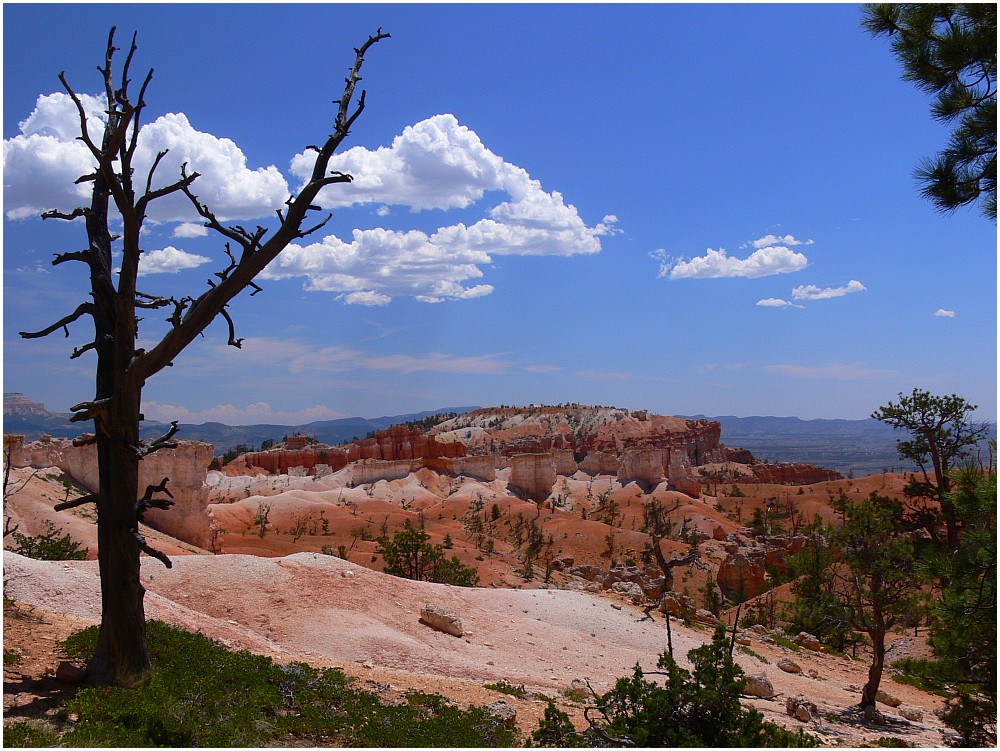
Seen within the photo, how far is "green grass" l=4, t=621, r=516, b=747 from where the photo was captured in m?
5.34

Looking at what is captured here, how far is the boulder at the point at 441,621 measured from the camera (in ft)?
47.1

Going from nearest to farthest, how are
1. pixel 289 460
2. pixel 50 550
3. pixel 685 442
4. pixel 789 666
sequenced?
1. pixel 50 550
2. pixel 789 666
3. pixel 289 460
4. pixel 685 442

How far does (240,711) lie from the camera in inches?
243

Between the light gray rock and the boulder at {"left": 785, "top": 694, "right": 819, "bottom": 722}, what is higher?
the boulder at {"left": 785, "top": 694, "right": 819, "bottom": 722}

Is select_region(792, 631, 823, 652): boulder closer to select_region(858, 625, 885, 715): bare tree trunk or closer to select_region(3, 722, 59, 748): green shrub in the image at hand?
select_region(858, 625, 885, 715): bare tree trunk

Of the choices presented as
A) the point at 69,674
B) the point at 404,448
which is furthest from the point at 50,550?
the point at 404,448

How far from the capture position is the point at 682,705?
20.2 feet

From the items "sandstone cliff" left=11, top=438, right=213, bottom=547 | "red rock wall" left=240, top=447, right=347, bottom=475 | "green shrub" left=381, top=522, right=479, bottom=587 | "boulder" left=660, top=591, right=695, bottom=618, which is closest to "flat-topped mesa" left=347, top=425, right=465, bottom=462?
"red rock wall" left=240, top=447, right=347, bottom=475

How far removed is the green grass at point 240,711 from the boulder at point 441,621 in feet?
19.9

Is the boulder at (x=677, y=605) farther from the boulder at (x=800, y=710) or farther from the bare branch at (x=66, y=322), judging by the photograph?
the bare branch at (x=66, y=322)

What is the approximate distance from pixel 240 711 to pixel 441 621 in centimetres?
855

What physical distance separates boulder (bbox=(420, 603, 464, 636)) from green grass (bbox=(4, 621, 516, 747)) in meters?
6.06

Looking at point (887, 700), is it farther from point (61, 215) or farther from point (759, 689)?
point (61, 215)

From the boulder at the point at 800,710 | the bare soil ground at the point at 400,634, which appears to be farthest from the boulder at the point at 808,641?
the boulder at the point at 800,710
